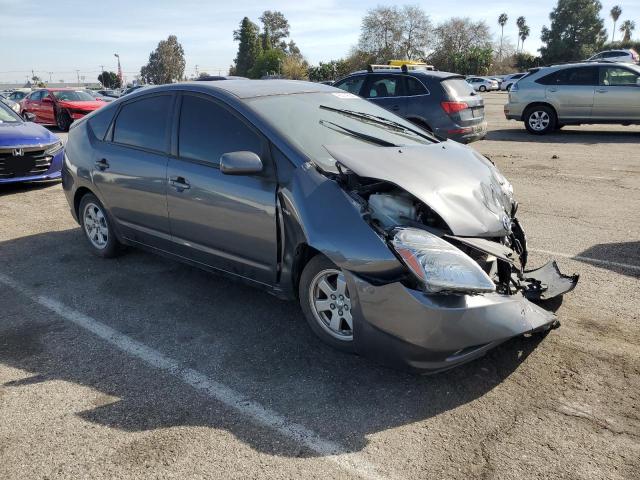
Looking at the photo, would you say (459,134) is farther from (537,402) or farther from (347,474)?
(347,474)

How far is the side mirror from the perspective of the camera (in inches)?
140

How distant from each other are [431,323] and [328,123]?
6.16 ft

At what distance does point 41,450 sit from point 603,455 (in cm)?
267

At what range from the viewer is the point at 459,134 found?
10.6 m

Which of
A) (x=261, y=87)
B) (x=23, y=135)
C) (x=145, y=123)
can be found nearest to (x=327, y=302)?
(x=261, y=87)

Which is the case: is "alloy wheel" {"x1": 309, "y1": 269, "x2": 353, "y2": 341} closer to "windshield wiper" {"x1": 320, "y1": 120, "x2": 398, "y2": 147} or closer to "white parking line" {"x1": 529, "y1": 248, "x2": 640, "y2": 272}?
"windshield wiper" {"x1": 320, "y1": 120, "x2": 398, "y2": 147}

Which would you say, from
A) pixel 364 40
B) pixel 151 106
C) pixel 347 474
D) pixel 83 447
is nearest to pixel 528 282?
pixel 347 474

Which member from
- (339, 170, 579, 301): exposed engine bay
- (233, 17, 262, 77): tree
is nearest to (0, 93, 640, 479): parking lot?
(339, 170, 579, 301): exposed engine bay

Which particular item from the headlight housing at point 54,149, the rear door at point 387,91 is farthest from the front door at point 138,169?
the rear door at point 387,91

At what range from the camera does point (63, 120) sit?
62.9 feet

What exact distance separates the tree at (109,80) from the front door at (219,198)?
87.9 m

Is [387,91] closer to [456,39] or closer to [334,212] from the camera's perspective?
[334,212]

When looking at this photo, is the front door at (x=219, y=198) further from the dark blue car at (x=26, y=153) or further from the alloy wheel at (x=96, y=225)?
the dark blue car at (x=26, y=153)

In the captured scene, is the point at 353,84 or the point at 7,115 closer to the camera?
the point at 7,115
